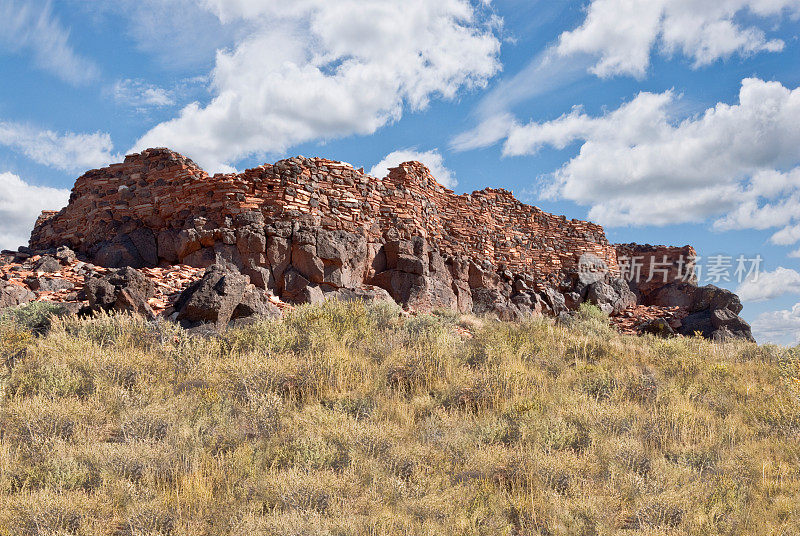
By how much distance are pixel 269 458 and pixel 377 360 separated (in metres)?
2.99

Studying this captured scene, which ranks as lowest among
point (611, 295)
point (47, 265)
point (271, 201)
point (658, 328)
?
point (47, 265)

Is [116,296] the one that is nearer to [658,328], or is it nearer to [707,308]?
[658,328]

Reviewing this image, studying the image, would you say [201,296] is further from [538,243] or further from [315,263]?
[538,243]

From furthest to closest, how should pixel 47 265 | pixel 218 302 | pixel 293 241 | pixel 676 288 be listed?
pixel 676 288, pixel 293 241, pixel 47 265, pixel 218 302

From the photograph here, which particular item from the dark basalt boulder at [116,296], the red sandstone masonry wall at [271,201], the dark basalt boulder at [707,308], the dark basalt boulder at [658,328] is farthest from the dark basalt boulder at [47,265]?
the dark basalt boulder at [658,328]

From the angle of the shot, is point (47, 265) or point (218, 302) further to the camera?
point (47, 265)

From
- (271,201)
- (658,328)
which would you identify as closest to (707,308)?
(658,328)

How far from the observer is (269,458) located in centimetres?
518

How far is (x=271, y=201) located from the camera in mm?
14453

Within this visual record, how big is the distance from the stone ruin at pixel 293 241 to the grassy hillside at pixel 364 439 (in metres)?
2.68

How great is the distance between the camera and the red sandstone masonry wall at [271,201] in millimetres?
14555

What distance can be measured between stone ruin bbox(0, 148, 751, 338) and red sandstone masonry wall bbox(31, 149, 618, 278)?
0.15 feet

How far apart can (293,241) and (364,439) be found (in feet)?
30.9

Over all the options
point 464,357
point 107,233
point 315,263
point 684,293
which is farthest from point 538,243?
point 107,233
